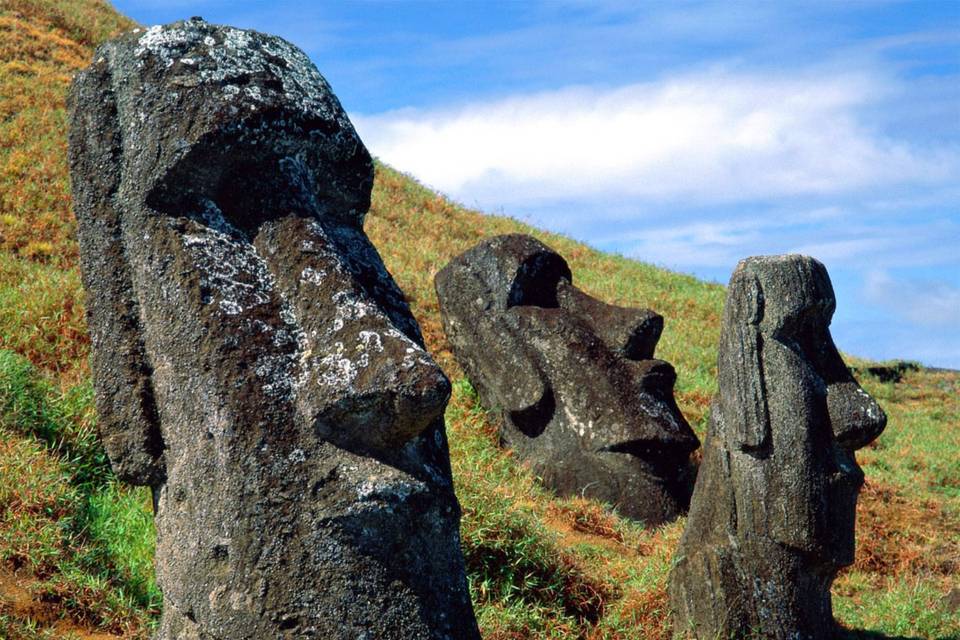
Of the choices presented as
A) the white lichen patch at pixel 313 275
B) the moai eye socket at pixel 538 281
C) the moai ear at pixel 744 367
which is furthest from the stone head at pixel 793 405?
the moai eye socket at pixel 538 281

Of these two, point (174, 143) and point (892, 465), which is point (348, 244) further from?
point (892, 465)

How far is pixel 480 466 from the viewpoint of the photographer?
329 inches

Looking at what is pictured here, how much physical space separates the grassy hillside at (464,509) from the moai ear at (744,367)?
1.26m

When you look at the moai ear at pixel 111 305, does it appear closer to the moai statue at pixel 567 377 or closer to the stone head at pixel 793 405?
the stone head at pixel 793 405

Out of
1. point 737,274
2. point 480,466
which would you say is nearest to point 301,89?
point 737,274

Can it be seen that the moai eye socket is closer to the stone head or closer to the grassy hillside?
the grassy hillside

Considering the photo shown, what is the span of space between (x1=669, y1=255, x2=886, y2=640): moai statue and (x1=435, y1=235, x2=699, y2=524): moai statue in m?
2.42

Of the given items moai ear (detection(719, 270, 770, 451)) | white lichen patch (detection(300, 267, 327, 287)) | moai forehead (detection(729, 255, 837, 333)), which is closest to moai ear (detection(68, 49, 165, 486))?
white lichen patch (detection(300, 267, 327, 287))

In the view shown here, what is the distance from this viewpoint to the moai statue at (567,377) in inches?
323

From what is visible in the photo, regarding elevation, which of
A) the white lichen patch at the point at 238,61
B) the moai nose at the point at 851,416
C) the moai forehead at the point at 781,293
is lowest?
the moai nose at the point at 851,416

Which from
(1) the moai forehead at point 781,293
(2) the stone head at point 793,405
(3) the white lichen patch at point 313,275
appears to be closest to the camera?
(3) the white lichen patch at point 313,275

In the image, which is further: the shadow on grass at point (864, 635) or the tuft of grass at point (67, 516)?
the shadow on grass at point (864, 635)

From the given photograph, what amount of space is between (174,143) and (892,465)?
9927 millimetres

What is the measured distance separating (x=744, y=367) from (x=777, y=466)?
53cm
